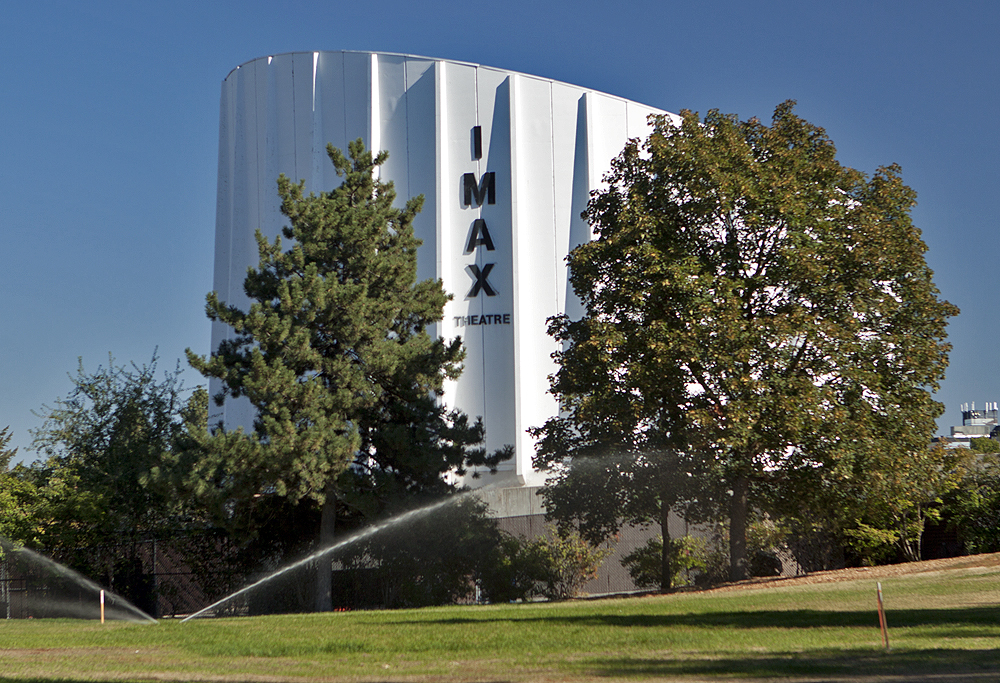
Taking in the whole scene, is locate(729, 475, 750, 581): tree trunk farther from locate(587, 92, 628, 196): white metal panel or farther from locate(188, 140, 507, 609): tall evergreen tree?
Result: locate(587, 92, 628, 196): white metal panel

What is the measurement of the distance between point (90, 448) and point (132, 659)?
18.4 metres

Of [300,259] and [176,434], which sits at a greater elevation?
[300,259]

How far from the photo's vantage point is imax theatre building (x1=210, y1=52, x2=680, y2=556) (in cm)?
3819

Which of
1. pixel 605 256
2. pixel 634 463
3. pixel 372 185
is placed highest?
pixel 372 185

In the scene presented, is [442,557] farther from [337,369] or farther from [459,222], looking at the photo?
[459,222]

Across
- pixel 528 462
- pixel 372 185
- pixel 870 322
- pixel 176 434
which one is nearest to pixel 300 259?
pixel 372 185

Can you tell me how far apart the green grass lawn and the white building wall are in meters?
20.8

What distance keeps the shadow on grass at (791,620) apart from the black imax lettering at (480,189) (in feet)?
83.5

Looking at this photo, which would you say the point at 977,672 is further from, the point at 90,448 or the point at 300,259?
the point at 90,448

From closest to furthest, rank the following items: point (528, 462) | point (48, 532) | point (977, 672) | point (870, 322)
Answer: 1. point (977, 672)
2. point (870, 322)
3. point (48, 532)
4. point (528, 462)

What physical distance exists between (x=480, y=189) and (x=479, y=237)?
2050 mm

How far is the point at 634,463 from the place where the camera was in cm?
2184

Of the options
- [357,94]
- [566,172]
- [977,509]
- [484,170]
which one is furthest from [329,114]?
[977,509]

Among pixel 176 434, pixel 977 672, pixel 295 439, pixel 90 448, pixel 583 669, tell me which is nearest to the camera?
pixel 977 672
